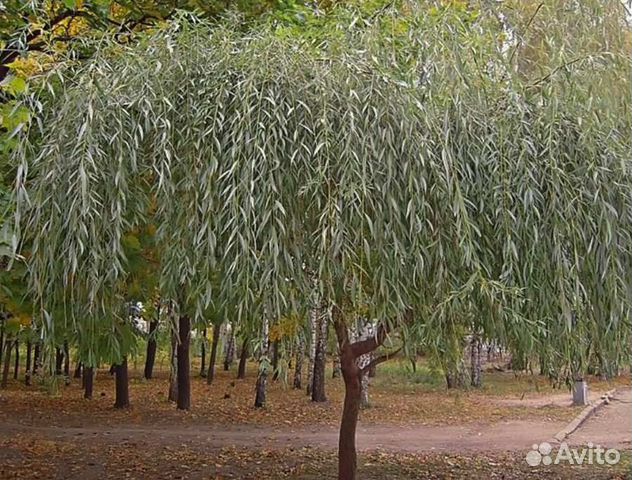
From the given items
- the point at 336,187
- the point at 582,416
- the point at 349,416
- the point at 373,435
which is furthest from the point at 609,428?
the point at 336,187

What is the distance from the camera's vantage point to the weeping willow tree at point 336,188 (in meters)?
3.23

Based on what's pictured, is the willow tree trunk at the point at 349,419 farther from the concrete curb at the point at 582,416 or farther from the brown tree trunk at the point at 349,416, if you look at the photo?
the concrete curb at the point at 582,416

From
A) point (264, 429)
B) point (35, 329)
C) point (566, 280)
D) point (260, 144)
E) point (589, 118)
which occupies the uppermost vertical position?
point (589, 118)

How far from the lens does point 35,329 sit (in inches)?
147

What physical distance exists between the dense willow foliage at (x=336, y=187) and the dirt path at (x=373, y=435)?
558cm

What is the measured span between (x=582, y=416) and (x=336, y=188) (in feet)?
31.7

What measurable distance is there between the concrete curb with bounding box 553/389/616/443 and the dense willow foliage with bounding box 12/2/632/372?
6472 millimetres

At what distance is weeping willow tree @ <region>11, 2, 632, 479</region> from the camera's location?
323 cm

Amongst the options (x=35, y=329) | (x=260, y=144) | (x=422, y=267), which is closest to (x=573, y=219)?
(x=422, y=267)

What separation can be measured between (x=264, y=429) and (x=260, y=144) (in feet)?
26.9

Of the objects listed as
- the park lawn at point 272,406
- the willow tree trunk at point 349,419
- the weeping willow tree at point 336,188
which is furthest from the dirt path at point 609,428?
the weeping willow tree at point 336,188

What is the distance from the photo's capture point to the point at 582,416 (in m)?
11.1

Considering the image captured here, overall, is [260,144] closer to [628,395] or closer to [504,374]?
[628,395]

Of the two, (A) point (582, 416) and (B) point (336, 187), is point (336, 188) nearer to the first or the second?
(B) point (336, 187)
